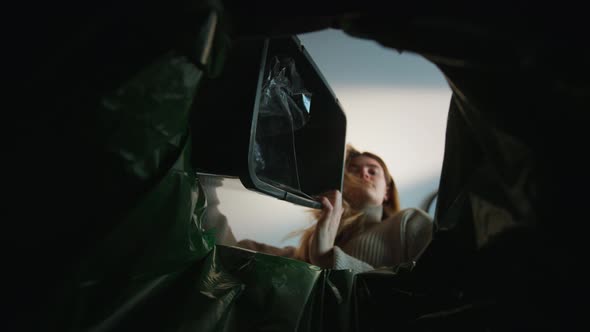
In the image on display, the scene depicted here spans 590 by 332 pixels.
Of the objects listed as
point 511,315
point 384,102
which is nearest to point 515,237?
point 511,315

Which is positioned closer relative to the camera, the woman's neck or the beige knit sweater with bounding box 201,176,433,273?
the beige knit sweater with bounding box 201,176,433,273

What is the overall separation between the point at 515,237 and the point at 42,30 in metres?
0.41

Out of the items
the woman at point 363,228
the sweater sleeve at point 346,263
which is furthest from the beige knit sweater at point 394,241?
the sweater sleeve at point 346,263

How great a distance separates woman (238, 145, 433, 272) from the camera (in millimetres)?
833

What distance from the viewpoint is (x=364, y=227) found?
3.85 ft

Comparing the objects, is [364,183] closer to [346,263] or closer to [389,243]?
[389,243]

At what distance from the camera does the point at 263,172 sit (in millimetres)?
568

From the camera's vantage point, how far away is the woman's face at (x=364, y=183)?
1.19 metres

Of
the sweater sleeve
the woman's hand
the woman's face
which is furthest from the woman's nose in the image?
the sweater sleeve

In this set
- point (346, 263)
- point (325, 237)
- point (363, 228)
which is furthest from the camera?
point (363, 228)

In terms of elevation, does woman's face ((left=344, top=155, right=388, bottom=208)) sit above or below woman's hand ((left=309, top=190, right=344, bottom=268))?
above

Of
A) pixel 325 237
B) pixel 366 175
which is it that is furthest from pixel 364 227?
pixel 325 237

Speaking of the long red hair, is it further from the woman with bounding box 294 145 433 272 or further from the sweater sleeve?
the sweater sleeve

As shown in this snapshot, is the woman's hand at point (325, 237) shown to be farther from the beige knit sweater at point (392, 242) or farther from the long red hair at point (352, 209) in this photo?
the long red hair at point (352, 209)
